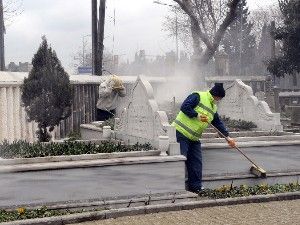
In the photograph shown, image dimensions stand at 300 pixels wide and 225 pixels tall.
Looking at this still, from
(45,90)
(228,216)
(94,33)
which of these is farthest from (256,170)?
(94,33)

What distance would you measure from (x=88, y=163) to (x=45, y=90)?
3.99 metres

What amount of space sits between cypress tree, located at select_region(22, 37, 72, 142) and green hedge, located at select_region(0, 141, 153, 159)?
2.15 metres

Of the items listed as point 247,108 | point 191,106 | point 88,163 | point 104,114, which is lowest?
point 88,163

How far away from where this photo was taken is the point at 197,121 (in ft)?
28.3

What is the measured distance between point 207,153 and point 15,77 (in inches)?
248

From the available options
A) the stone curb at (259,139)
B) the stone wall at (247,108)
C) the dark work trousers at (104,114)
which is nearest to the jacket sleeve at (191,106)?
the stone curb at (259,139)

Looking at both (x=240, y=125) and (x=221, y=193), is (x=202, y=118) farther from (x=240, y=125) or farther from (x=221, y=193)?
(x=240, y=125)

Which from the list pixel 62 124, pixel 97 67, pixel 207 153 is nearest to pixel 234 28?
pixel 97 67

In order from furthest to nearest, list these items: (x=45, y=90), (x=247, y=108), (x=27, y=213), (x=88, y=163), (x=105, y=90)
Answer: (x=105, y=90)
(x=247, y=108)
(x=45, y=90)
(x=88, y=163)
(x=27, y=213)

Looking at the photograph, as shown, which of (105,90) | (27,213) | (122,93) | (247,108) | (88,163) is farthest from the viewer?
(105,90)

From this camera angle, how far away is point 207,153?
9234 millimetres

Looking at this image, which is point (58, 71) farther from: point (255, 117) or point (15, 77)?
point (255, 117)

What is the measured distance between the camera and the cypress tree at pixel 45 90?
11047mm

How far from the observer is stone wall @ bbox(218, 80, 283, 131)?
38.2 feet
